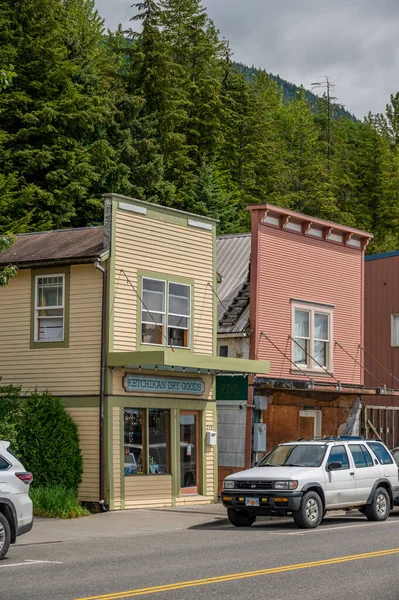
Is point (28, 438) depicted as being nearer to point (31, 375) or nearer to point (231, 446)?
point (31, 375)

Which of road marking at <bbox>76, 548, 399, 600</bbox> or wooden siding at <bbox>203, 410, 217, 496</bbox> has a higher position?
wooden siding at <bbox>203, 410, 217, 496</bbox>

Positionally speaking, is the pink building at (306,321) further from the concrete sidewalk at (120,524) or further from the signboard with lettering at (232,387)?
the concrete sidewalk at (120,524)

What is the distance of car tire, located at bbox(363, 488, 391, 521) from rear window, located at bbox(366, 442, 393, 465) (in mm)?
764

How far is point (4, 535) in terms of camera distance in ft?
49.7

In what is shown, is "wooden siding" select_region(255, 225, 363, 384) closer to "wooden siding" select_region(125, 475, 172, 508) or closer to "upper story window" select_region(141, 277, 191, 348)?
"upper story window" select_region(141, 277, 191, 348)

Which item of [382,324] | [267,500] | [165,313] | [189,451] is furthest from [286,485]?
[382,324]

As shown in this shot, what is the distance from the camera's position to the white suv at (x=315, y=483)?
19875 mm

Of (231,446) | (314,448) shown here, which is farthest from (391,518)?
(231,446)

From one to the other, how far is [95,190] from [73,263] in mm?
26062

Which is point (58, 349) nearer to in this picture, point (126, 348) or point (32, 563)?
point (126, 348)

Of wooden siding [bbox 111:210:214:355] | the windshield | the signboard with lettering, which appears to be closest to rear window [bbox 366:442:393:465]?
the windshield

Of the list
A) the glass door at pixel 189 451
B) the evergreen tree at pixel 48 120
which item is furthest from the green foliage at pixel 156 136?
the glass door at pixel 189 451

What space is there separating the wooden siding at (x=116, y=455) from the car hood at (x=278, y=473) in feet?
13.1

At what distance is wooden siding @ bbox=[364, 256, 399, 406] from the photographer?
119ft
